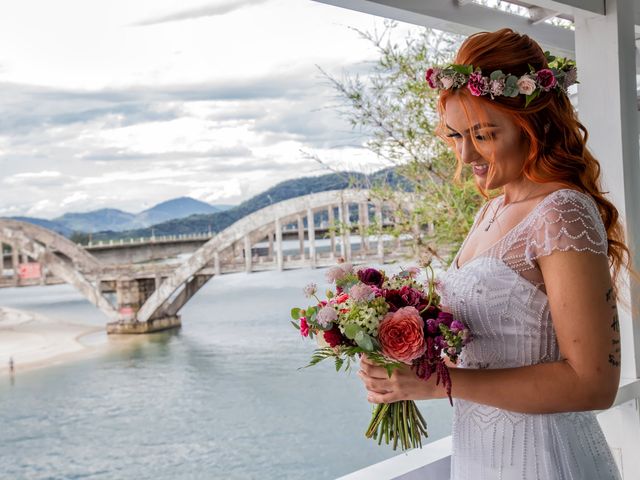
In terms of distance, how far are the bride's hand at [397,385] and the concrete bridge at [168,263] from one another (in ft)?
14.6

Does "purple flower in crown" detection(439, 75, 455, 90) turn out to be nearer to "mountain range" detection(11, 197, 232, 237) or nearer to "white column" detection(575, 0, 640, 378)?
"white column" detection(575, 0, 640, 378)

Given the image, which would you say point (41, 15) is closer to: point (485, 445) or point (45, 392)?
point (45, 392)

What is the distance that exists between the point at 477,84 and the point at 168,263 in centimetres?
715

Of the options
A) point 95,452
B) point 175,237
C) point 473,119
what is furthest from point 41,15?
point 473,119

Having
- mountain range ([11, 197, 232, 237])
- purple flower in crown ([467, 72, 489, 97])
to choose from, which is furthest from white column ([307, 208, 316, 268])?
purple flower in crown ([467, 72, 489, 97])

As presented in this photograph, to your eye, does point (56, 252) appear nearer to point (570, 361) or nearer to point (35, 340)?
point (35, 340)

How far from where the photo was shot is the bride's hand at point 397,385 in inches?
49.6

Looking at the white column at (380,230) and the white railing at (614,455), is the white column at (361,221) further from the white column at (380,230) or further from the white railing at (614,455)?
the white railing at (614,455)

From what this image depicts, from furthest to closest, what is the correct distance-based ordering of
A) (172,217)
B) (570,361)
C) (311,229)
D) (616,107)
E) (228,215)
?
1. (228,215)
2. (172,217)
3. (311,229)
4. (616,107)
5. (570,361)

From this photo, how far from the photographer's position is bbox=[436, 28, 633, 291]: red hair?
1.30m

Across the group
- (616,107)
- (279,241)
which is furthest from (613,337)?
(279,241)

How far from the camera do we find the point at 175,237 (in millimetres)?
8195

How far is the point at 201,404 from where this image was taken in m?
8.93

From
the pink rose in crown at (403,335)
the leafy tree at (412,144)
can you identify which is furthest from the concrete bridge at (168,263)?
the pink rose in crown at (403,335)
